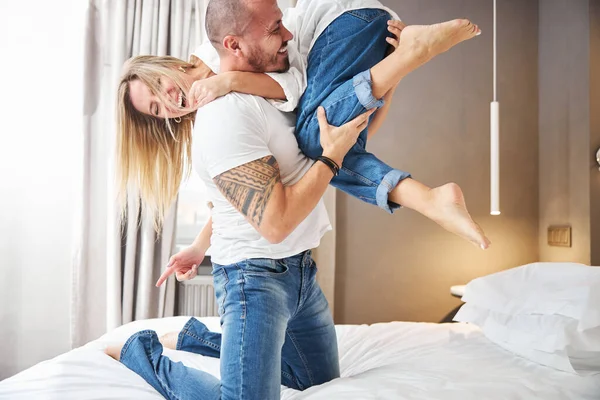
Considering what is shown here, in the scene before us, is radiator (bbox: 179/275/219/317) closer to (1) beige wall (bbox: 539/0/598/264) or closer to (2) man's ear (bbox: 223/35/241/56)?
(2) man's ear (bbox: 223/35/241/56)

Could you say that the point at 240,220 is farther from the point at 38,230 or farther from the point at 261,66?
the point at 38,230

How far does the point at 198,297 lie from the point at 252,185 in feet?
3.82

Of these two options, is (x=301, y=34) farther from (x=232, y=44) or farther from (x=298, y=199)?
(x=298, y=199)

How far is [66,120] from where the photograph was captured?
1621 mm

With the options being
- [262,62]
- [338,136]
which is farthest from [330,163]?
[262,62]

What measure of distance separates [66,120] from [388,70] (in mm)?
1066

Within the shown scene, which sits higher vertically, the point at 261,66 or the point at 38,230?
the point at 261,66

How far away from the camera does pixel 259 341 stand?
3.33ft

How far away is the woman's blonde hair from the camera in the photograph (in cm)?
145

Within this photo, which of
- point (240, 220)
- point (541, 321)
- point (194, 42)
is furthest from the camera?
point (194, 42)

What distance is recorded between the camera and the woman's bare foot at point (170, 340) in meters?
1.42

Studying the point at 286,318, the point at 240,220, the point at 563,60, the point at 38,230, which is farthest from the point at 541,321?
the point at 38,230

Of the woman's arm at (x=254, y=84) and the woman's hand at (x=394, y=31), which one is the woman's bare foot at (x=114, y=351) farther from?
the woman's hand at (x=394, y=31)

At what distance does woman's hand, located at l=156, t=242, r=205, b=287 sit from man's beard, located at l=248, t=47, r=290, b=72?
521 mm
